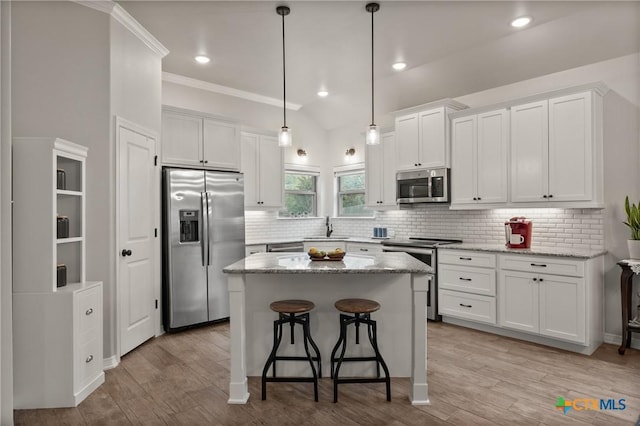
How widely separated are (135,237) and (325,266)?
2.13 metres

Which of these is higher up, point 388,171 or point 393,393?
point 388,171

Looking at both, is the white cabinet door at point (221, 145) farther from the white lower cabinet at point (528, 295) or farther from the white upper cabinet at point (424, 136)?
the white lower cabinet at point (528, 295)

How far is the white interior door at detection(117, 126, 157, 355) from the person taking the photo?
142 inches

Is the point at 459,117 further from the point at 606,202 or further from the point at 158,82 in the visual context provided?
the point at 158,82

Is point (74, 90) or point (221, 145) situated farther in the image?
point (221, 145)

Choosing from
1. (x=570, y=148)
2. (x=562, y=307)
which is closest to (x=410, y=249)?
(x=562, y=307)

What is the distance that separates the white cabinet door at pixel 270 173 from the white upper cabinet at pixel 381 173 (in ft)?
4.50

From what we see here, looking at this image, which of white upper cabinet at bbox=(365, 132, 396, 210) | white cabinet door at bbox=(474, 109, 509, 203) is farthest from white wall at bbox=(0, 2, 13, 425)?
white upper cabinet at bbox=(365, 132, 396, 210)

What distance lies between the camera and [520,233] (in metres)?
4.25

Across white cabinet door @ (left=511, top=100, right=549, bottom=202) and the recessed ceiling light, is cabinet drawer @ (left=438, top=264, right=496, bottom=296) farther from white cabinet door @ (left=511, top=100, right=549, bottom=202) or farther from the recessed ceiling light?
the recessed ceiling light

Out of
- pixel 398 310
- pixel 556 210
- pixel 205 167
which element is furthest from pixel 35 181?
pixel 556 210

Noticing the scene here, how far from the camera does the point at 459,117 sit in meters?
4.75

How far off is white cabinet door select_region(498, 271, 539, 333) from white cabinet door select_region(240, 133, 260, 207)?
3.42 metres

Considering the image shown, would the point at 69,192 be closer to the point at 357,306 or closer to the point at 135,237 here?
the point at 135,237
